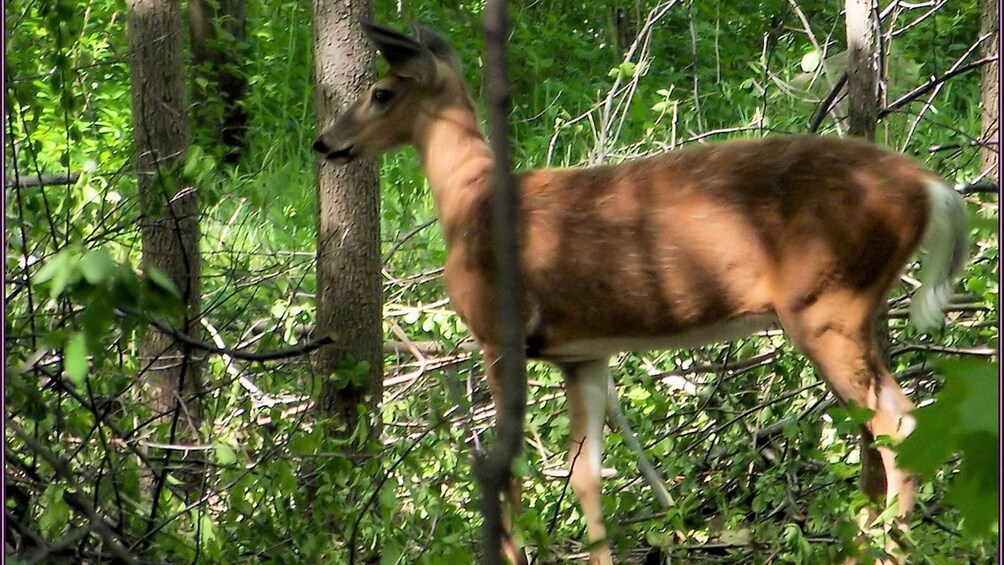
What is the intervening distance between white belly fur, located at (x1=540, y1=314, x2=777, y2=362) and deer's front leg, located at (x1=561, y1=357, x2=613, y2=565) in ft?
0.32

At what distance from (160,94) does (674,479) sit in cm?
269

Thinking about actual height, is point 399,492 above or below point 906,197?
below

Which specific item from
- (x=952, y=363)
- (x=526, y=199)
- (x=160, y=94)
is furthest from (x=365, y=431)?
(x=952, y=363)

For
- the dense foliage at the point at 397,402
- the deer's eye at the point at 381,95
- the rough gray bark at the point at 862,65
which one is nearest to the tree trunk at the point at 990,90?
the dense foliage at the point at 397,402

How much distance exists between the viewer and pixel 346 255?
5.31 m

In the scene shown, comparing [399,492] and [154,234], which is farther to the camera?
[154,234]

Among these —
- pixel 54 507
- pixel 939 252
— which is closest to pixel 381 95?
pixel 939 252

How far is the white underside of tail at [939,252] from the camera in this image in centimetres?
451

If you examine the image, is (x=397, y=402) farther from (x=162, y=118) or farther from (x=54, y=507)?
(x=54, y=507)

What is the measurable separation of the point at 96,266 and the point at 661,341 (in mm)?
3015

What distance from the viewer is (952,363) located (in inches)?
58.0

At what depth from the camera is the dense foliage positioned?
10.7ft

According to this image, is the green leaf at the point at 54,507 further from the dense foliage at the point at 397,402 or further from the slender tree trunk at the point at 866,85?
the slender tree trunk at the point at 866,85

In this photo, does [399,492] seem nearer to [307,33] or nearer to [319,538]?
[319,538]
